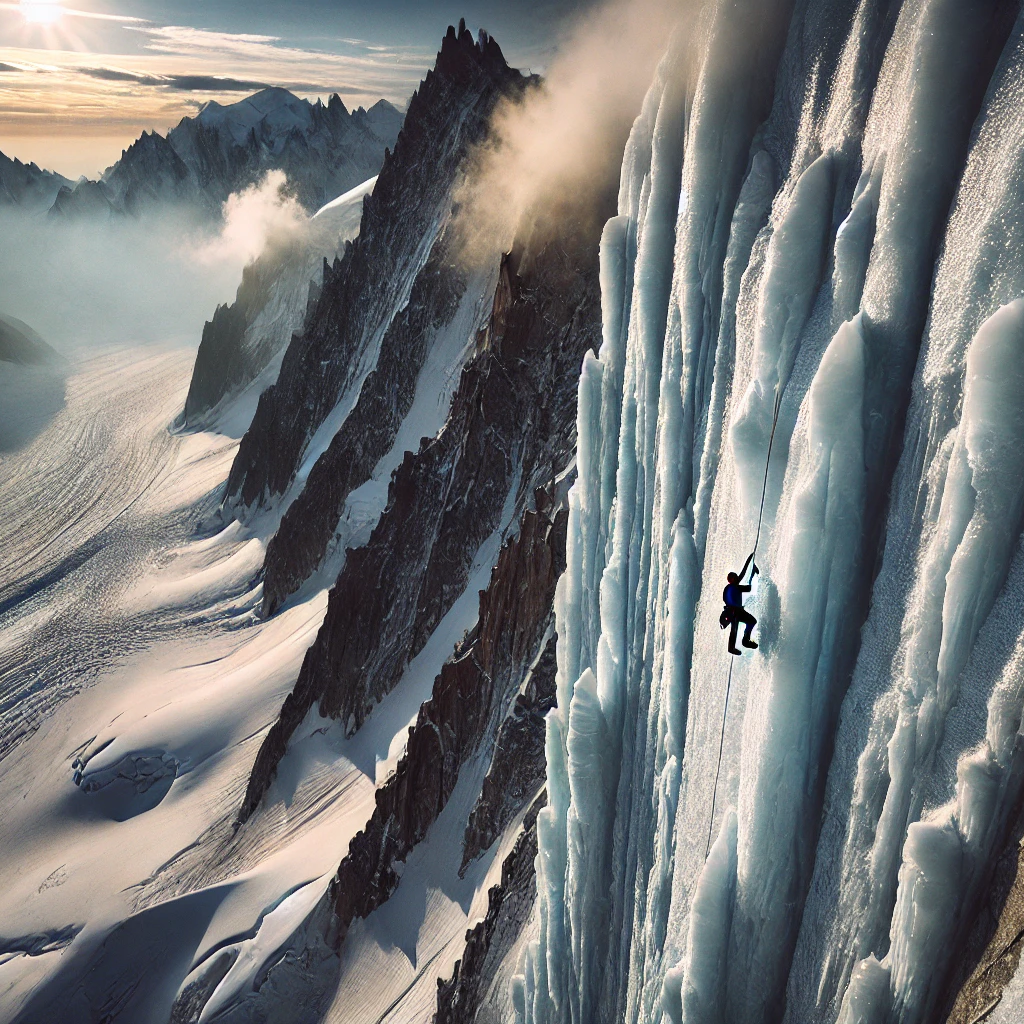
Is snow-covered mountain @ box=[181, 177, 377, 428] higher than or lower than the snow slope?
higher

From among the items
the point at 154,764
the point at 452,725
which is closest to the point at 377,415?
the point at 154,764

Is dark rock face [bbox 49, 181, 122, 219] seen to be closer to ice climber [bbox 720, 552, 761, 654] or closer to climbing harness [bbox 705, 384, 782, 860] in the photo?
climbing harness [bbox 705, 384, 782, 860]

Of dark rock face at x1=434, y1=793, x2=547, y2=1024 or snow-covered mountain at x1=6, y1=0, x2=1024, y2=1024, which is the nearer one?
snow-covered mountain at x1=6, y1=0, x2=1024, y2=1024

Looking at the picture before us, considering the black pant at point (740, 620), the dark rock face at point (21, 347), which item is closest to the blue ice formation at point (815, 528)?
the black pant at point (740, 620)

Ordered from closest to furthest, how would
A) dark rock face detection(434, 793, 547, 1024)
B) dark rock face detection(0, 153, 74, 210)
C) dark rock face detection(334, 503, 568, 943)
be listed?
1. dark rock face detection(434, 793, 547, 1024)
2. dark rock face detection(334, 503, 568, 943)
3. dark rock face detection(0, 153, 74, 210)

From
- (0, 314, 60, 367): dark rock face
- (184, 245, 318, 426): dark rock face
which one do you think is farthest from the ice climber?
(0, 314, 60, 367): dark rock face

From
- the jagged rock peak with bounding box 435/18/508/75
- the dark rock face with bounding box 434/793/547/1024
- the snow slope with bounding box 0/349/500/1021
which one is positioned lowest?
the snow slope with bounding box 0/349/500/1021

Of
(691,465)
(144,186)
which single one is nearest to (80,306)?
(144,186)

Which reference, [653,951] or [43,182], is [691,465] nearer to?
[653,951]
